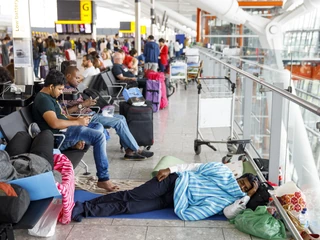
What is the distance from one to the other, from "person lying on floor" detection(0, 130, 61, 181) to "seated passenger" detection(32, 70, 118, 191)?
2.47ft

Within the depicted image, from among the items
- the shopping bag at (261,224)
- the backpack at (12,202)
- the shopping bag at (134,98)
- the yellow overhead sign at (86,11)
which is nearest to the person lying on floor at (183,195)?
the shopping bag at (261,224)

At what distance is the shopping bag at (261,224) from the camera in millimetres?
3207

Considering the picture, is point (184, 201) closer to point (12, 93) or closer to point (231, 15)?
point (12, 93)

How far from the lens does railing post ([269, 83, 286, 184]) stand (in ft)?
12.1

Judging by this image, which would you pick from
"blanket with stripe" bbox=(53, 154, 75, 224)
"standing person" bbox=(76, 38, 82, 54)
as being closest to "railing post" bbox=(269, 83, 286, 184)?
"blanket with stripe" bbox=(53, 154, 75, 224)

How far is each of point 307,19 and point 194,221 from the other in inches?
752

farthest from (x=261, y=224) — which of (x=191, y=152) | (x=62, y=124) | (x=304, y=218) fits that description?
(x=191, y=152)

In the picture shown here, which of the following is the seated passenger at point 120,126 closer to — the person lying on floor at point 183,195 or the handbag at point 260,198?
the person lying on floor at point 183,195

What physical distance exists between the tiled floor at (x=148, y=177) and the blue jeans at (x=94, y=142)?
0.52m

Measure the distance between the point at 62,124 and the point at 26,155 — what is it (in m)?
1.30

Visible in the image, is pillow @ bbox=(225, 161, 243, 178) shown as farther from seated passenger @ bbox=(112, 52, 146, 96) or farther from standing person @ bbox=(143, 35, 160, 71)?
standing person @ bbox=(143, 35, 160, 71)

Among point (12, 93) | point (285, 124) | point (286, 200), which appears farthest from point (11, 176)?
point (12, 93)

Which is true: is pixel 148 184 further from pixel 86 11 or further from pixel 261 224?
pixel 86 11

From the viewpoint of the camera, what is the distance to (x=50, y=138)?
3361 mm
